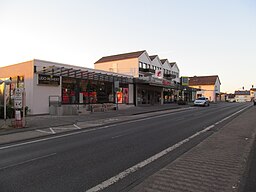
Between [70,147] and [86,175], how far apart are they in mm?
3291

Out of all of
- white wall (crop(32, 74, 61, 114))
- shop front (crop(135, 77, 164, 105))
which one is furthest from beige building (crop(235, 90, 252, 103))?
white wall (crop(32, 74, 61, 114))

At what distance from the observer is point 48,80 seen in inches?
837

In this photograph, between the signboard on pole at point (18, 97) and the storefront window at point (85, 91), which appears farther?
the storefront window at point (85, 91)

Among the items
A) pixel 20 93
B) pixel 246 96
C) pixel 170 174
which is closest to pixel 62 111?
pixel 20 93

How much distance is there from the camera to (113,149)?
7.77 metres

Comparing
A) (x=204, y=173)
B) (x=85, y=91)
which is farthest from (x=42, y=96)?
(x=204, y=173)

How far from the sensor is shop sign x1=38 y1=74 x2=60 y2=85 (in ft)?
67.8

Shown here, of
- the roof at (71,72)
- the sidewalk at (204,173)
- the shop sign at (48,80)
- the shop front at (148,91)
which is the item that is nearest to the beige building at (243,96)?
the shop front at (148,91)

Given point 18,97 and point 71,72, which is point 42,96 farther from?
point 18,97

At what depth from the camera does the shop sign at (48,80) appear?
67.8 ft

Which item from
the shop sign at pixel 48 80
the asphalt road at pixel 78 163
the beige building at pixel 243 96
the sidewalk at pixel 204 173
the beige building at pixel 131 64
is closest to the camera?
the sidewalk at pixel 204 173

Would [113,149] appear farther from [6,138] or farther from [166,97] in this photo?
[166,97]

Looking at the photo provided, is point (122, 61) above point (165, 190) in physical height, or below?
above

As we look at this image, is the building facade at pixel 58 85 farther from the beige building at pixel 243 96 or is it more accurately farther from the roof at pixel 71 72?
the beige building at pixel 243 96
